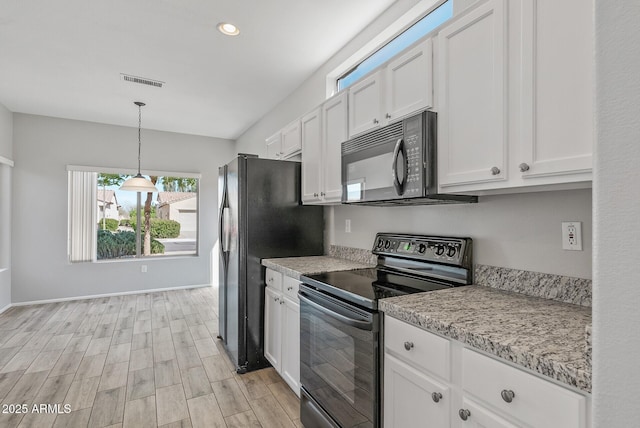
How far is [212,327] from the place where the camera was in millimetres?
3707

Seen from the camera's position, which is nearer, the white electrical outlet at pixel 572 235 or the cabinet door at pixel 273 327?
the white electrical outlet at pixel 572 235

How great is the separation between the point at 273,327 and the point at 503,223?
1799 millimetres

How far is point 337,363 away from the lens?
166cm

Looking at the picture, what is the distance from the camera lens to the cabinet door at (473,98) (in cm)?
130

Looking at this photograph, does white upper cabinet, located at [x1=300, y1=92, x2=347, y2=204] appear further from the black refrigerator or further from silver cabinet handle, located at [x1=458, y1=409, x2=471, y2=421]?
silver cabinet handle, located at [x1=458, y1=409, x2=471, y2=421]

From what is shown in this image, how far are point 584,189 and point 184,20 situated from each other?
2801mm

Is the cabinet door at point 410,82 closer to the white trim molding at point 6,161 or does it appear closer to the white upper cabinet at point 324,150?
the white upper cabinet at point 324,150

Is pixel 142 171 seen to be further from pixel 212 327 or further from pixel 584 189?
pixel 584 189

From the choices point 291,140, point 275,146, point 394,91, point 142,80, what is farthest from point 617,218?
point 142,80

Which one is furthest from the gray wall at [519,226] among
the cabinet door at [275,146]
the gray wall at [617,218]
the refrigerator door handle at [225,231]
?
the cabinet door at [275,146]

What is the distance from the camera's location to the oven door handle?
1440mm

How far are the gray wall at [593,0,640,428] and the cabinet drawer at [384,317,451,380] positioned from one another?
1.95 ft

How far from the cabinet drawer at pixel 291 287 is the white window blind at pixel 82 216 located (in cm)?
431

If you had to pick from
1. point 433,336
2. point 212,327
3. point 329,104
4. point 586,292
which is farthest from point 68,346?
point 586,292
